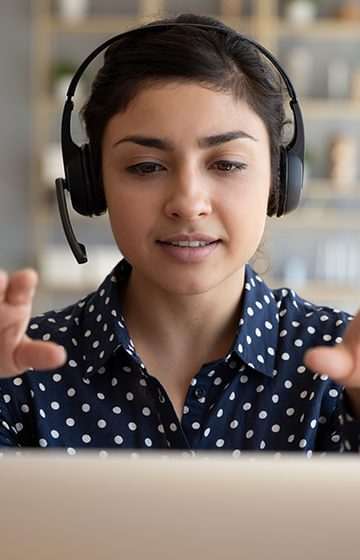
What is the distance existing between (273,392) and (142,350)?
17cm

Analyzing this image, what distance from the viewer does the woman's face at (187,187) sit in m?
1.17

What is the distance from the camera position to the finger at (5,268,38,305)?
70cm

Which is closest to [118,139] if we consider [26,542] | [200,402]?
[200,402]

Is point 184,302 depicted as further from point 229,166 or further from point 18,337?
point 18,337

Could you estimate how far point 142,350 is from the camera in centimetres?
129

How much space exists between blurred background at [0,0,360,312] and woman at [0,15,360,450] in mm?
4009

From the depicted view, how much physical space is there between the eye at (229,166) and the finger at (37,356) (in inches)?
17.5

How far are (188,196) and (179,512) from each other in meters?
0.81

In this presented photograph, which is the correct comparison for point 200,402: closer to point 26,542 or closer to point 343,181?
point 26,542

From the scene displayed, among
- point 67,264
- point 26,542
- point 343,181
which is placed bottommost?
point 67,264

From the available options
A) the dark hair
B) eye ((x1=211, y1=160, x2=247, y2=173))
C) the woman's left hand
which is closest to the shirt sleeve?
the woman's left hand

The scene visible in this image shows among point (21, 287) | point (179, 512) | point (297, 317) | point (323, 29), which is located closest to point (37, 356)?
point (21, 287)

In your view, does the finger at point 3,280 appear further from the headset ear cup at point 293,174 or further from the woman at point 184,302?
the headset ear cup at point 293,174

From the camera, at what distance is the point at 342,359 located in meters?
0.71
